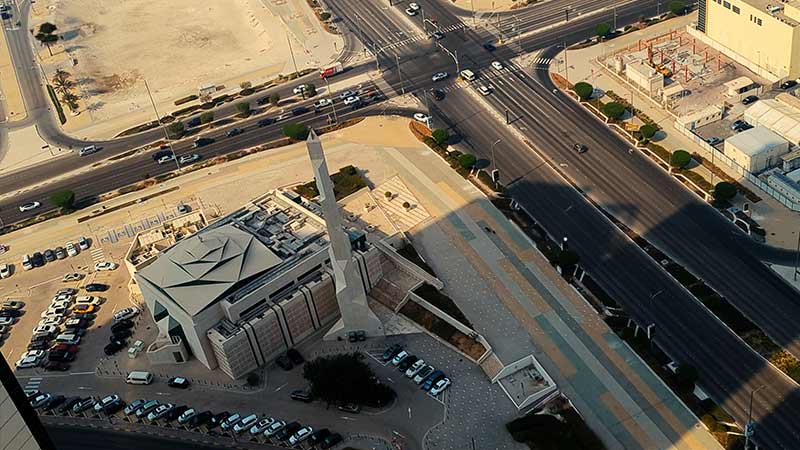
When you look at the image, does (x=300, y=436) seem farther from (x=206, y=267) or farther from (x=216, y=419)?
(x=206, y=267)

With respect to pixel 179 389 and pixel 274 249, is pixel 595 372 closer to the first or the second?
pixel 274 249

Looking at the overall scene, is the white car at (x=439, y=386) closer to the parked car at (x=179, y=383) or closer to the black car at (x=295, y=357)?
the black car at (x=295, y=357)

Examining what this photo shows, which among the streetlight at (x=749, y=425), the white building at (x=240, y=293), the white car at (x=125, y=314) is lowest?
the streetlight at (x=749, y=425)

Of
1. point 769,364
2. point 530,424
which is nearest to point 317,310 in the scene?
point 530,424

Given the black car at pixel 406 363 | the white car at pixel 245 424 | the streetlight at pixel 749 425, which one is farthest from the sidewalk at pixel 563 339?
the white car at pixel 245 424

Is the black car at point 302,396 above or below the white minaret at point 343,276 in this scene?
below


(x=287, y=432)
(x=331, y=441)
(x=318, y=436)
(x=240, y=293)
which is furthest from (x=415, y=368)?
(x=240, y=293)
